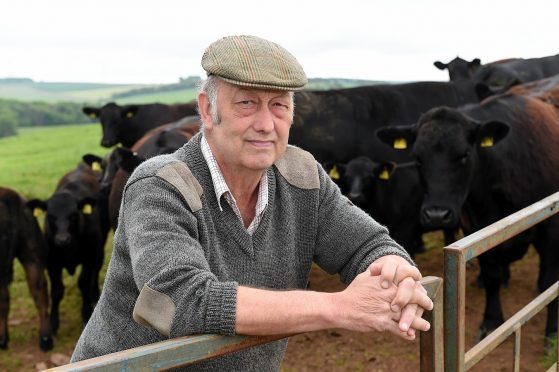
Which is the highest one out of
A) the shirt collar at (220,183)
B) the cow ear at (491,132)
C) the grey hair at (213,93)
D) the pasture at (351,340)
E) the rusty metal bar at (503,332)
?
the grey hair at (213,93)

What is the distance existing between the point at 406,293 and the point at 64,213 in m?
5.45

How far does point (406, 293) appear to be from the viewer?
1669 mm

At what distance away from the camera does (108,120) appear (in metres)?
12.6

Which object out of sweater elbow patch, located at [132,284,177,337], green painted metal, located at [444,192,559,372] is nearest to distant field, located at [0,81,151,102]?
green painted metal, located at [444,192,559,372]

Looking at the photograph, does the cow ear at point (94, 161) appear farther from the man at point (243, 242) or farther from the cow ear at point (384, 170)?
the man at point (243, 242)

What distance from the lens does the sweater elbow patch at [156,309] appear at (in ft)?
5.14

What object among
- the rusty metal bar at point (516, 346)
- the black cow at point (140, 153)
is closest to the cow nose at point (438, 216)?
the rusty metal bar at point (516, 346)

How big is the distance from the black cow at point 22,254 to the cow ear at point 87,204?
53 centimetres

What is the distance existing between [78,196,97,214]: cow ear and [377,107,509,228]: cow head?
3.43 m

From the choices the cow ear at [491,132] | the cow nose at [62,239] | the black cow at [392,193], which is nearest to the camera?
the cow ear at [491,132]

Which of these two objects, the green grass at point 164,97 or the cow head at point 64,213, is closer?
the cow head at point 64,213

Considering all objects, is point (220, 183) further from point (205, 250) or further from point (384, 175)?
point (384, 175)

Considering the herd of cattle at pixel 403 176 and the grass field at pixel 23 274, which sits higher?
the herd of cattle at pixel 403 176

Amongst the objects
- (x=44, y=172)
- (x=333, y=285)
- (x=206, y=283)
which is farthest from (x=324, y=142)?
(x=44, y=172)
